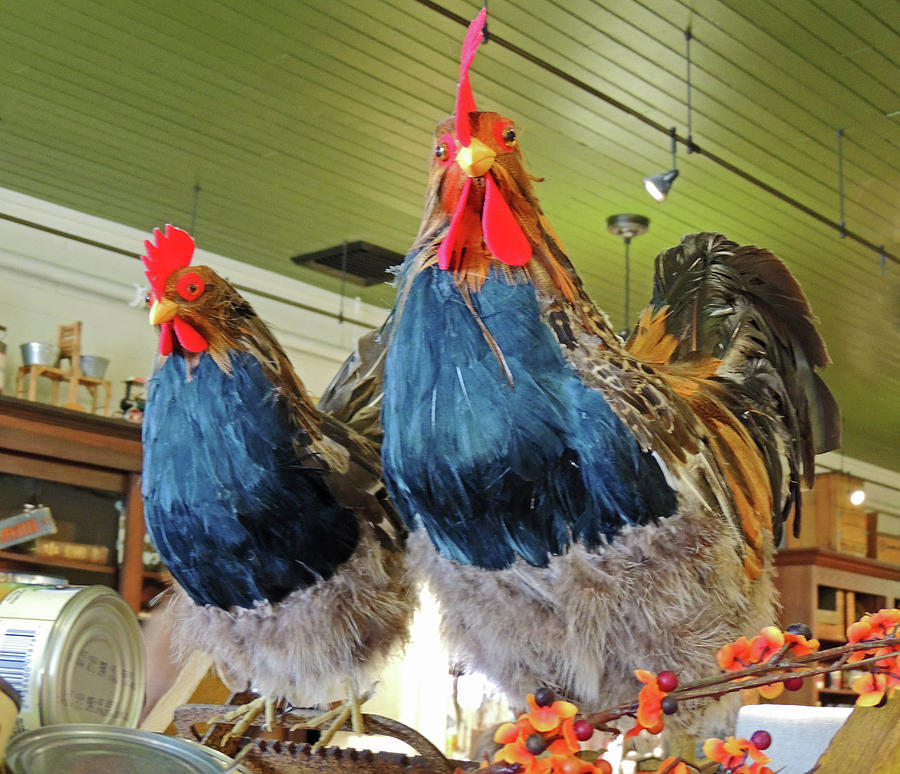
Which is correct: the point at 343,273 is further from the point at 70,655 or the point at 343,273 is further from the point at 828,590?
the point at 70,655

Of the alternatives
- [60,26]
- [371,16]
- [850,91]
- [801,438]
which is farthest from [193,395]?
[850,91]

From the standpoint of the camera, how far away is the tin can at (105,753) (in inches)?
26.2

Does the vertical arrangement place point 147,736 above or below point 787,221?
below

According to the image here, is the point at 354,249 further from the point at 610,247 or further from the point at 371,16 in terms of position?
the point at 371,16

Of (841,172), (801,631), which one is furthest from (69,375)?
(801,631)

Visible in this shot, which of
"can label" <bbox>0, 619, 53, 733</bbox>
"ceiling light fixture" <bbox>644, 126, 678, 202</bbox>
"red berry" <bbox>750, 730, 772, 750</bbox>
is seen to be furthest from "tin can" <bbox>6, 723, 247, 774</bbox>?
"ceiling light fixture" <bbox>644, 126, 678, 202</bbox>

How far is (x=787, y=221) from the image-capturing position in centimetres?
449

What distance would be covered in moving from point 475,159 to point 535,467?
0.25 metres

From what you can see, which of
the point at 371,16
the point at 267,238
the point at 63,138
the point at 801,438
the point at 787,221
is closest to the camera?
the point at 801,438

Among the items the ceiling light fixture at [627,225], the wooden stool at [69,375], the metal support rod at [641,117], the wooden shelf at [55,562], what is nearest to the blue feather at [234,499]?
the metal support rod at [641,117]

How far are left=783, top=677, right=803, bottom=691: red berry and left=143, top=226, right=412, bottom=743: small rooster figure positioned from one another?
0.54 m

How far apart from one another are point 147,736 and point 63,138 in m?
3.62

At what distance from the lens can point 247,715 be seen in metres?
1.04

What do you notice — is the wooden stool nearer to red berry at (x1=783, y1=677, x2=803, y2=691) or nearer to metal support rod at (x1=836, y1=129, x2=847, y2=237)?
metal support rod at (x1=836, y1=129, x2=847, y2=237)
